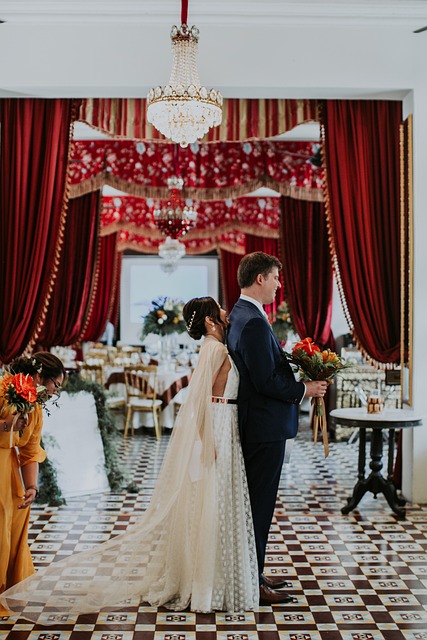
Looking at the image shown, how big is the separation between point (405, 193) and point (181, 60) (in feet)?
8.04

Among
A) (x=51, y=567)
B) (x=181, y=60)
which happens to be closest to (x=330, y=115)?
(x=181, y=60)

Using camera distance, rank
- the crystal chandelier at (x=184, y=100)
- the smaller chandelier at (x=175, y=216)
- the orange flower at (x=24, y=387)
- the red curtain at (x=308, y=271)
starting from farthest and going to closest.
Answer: the red curtain at (x=308, y=271)
the smaller chandelier at (x=175, y=216)
the crystal chandelier at (x=184, y=100)
the orange flower at (x=24, y=387)

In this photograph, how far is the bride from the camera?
15.0ft

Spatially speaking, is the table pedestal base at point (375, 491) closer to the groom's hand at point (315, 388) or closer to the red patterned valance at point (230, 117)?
the groom's hand at point (315, 388)

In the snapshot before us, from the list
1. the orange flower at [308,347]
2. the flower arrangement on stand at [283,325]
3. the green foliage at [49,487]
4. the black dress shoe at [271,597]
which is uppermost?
the flower arrangement on stand at [283,325]

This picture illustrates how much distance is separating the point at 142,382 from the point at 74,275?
1.78m

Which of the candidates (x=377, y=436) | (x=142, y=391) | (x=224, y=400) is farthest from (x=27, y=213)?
(x=142, y=391)

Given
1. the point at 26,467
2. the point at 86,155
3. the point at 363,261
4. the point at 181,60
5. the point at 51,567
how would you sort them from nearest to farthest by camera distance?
the point at 26,467 < the point at 51,567 < the point at 181,60 < the point at 363,261 < the point at 86,155

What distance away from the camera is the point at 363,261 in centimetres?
738

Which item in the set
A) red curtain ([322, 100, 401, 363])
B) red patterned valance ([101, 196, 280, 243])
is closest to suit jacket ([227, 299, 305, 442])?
red curtain ([322, 100, 401, 363])

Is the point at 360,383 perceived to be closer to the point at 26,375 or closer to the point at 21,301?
the point at 21,301

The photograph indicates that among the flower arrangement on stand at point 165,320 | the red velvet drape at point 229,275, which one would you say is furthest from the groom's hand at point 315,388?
the red velvet drape at point 229,275

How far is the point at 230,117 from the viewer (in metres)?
7.68

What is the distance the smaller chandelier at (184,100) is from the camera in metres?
5.79
